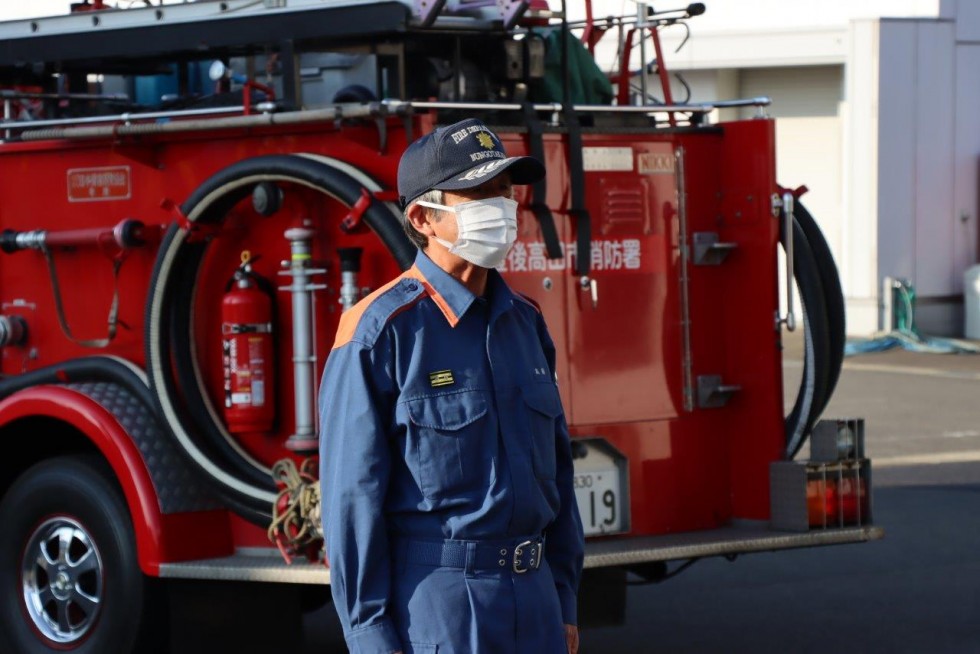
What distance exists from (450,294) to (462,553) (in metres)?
0.55

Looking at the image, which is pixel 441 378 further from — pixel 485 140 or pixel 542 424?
pixel 485 140

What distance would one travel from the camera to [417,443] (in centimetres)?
353

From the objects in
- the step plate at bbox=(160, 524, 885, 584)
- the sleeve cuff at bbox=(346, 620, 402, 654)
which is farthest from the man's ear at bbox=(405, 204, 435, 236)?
the step plate at bbox=(160, 524, 885, 584)

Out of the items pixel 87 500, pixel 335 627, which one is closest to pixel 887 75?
pixel 335 627

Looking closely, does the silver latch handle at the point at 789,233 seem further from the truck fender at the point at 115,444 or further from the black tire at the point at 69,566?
the black tire at the point at 69,566

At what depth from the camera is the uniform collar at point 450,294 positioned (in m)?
3.63

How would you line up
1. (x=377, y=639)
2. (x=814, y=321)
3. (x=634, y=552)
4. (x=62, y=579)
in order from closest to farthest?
(x=377, y=639) < (x=634, y=552) < (x=62, y=579) < (x=814, y=321)

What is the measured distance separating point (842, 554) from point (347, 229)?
4.59 metres

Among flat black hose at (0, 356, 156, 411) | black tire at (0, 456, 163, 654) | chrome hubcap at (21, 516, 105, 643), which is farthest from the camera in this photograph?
flat black hose at (0, 356, 156, 411)

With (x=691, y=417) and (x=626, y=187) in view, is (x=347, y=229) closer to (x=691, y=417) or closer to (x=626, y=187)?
(x=626, y=187)

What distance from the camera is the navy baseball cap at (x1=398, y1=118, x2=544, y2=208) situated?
3.61m

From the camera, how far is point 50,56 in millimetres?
6906

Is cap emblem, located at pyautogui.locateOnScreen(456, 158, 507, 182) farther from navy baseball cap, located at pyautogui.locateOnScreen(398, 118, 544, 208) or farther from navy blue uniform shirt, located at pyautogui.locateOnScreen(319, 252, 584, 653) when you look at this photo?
navy blue uniform shirt, located at pyautogui.locateOnScreen(319, 252, 584, 653)

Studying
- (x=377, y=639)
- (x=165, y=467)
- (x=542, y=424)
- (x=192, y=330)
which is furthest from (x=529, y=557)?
(x=192, y=330)
